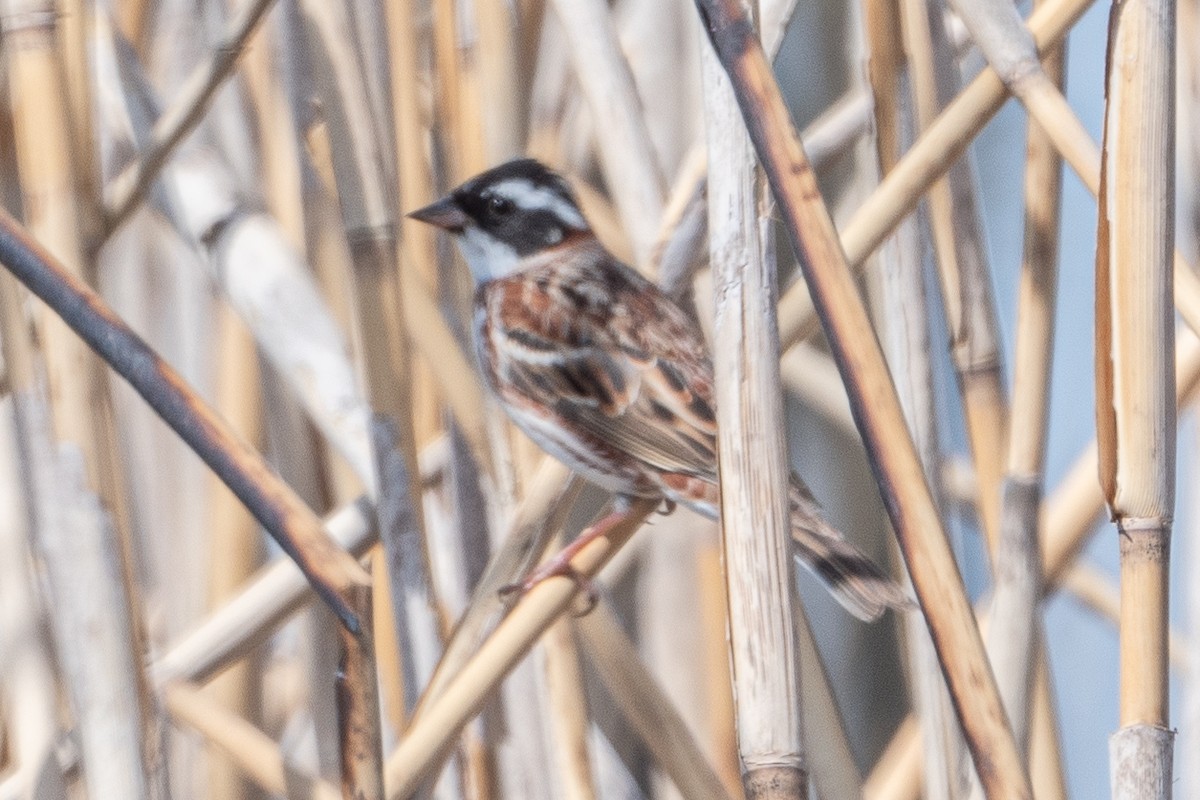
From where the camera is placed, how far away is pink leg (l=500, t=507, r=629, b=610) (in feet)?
3.96

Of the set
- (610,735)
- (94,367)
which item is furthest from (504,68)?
(610,735)

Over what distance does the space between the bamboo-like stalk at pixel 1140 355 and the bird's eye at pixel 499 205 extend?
101 centimetres

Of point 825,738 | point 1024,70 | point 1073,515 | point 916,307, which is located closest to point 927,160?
point 1024,70

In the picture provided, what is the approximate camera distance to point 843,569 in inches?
55.2

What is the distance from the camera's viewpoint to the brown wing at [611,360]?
1.66 meters

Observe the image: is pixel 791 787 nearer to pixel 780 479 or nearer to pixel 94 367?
pixel 780 479

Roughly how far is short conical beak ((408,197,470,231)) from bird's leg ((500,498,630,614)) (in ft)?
1.26

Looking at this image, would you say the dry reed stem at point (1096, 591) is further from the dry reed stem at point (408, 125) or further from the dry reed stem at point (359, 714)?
the dry reed stem at point (359, 714)

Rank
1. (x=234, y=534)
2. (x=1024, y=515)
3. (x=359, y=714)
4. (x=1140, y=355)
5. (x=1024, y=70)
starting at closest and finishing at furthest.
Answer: (x=1140, y=355)
(x=359, y=714)
(x=1024, y=70)
(x=1024, y=515)
(x=234, y=534)

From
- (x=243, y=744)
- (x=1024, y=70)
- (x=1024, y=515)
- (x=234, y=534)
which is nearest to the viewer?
(x=1024, y=70)

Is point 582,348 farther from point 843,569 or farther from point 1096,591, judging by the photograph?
point 1096,591

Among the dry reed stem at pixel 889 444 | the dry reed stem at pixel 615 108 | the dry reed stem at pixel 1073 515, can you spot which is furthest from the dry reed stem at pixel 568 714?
the dry reed stem at pixel 889 444

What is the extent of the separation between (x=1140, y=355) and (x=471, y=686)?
0.58m

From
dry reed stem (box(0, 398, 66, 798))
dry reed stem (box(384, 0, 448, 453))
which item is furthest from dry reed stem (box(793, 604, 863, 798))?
dry reed stem (box(0, 398, 66, 798))
